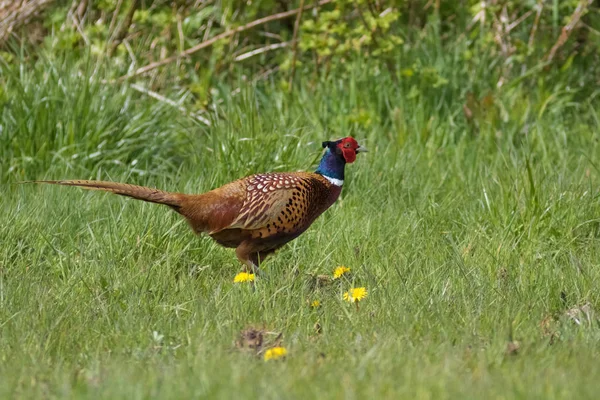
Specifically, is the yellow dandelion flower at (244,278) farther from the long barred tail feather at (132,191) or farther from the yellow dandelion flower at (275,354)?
the yellow dandelion flower at (275,354)

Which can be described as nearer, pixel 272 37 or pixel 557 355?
pixel 557 355

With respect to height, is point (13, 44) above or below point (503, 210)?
above

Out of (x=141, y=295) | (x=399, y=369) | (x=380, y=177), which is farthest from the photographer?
(x=380, y=177)

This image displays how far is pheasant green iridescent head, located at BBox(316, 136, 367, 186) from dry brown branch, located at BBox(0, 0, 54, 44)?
3.22 m

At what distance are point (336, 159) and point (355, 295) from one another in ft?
3.50

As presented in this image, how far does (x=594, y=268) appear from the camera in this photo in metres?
4.58

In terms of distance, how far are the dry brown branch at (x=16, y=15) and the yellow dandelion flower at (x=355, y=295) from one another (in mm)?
4108

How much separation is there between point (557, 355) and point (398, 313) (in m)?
0.70

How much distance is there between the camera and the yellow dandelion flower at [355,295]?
414cm

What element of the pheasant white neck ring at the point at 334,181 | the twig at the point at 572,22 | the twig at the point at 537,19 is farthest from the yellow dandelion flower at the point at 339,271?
the twig at the point at 537,19

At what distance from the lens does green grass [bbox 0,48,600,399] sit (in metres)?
3.23

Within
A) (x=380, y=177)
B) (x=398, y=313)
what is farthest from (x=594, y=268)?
(x=380, y=177)

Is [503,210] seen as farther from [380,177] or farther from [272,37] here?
[272,37]

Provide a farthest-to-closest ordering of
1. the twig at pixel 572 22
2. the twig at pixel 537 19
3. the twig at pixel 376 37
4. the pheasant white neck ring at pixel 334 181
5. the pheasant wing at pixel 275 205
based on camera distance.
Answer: the twig at pixel 537 19, the twig at pixel 572 22, the twig at pixel 376 37, the pheasant white neck ring at pixel 334 181, the pheasant wing at pixel 275 205
